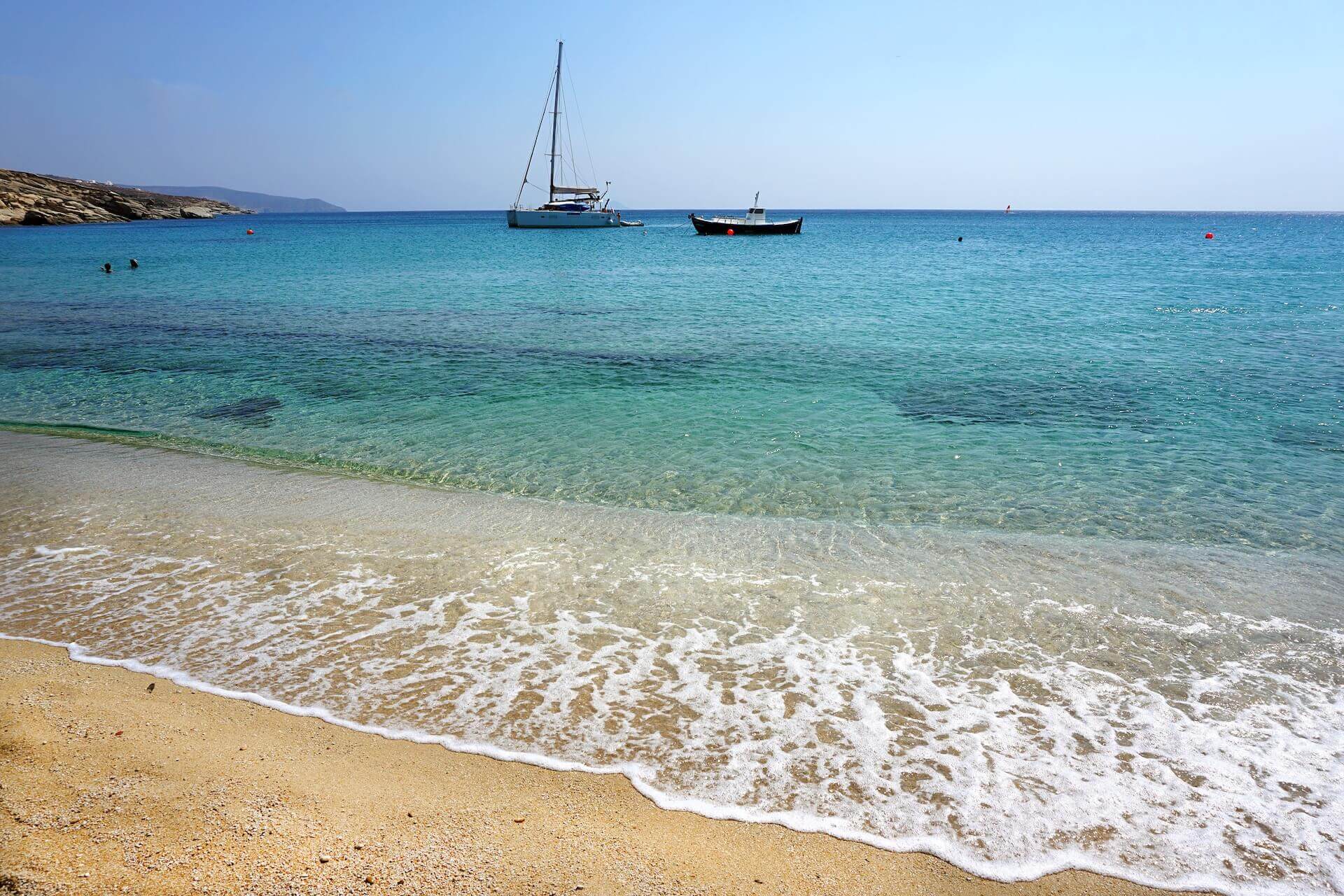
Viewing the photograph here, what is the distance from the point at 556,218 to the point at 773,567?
9138 centimetres

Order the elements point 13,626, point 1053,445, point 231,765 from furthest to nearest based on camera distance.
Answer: point 1053,445
point 13,626
point 231,765

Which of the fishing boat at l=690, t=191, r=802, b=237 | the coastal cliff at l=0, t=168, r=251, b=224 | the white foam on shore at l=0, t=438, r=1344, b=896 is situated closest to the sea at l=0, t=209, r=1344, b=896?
the white foam on shore at l=0, t=438, r=1344, b=896

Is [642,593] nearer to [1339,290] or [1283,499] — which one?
[1283,499]

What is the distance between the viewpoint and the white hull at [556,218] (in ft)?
301

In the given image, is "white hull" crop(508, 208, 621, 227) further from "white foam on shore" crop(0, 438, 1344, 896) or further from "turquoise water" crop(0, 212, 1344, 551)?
"white foam on shore" crop(0, 438, 1344, 896)

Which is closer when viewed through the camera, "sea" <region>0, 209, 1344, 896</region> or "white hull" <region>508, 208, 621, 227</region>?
"sea" <region>0, 209, 1344, 896</region>

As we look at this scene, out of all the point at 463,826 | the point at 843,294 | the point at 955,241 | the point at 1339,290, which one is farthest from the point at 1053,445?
the point at 955,241

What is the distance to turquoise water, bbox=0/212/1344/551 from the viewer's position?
918cm

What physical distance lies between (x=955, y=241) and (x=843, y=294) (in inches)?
2487

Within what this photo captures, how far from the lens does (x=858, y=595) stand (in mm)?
6363

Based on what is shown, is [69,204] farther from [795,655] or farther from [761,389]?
[795,655]

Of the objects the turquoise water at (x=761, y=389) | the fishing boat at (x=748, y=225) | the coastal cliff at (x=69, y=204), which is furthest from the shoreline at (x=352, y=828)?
the coastal cliff at (x=69, y=204)

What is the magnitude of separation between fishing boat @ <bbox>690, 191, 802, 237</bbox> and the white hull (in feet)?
43.5

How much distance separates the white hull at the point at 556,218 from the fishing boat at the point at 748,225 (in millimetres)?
13263
